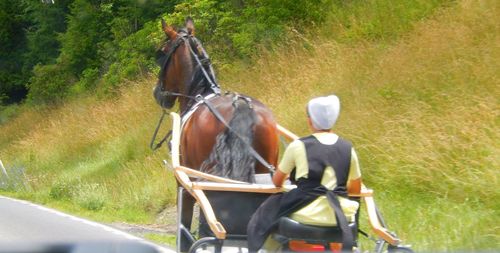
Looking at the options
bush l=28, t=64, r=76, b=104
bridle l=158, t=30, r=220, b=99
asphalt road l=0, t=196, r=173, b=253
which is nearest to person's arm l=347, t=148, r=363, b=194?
bridle l=158, t=30, r=220, b=99

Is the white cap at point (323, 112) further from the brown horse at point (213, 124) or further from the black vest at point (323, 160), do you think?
the brown horse at point (213, 124)

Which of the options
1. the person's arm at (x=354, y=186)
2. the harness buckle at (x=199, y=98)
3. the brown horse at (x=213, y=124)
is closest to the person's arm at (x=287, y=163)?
the person's arm at (x=354, y=186)

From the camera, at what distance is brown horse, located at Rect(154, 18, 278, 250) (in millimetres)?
9219

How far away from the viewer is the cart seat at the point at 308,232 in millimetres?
6602

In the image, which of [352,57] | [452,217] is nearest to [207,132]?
[452,217]

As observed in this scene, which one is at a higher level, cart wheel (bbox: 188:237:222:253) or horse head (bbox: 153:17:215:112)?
horse head (bbox: 153:17:215:112)

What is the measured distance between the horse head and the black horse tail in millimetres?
1498

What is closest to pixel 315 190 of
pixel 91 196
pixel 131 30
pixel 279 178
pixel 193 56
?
pixel 279 178

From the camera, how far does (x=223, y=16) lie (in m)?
26.1

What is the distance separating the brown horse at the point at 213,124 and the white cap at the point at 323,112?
7.22ft

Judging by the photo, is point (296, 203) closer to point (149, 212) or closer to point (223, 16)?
point (149, 212)

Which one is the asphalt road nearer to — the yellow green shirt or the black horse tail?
the black horse tail

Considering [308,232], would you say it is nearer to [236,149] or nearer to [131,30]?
[236,149]

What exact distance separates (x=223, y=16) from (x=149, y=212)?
10.1 metres
